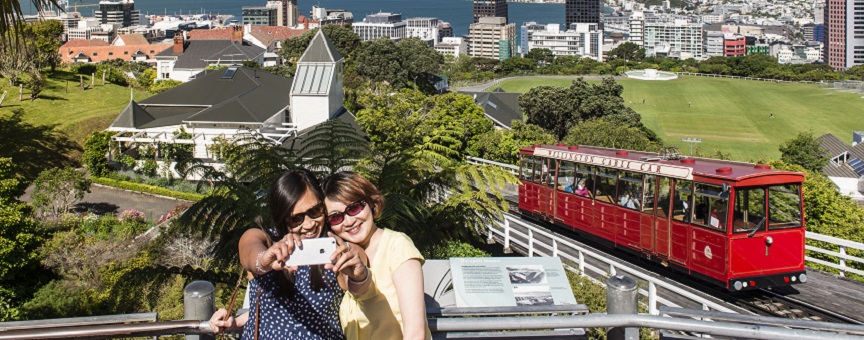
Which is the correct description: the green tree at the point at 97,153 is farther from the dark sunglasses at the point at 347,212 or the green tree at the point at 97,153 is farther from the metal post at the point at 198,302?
the dark sunglasses at the point at 347,212

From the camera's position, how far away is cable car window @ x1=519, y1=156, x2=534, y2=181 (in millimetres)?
21303

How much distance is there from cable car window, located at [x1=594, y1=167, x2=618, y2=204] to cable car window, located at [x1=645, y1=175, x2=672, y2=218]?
1529 millimetres

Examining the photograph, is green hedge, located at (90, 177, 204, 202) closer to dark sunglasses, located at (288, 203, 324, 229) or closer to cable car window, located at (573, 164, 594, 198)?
cable car window, located at (573, 164, 594, 198)

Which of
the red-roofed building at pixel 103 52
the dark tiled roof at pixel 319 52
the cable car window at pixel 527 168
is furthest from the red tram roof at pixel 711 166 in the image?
the red-roofed building at pixel 103 52

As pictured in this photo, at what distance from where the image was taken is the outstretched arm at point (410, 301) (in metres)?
4.09

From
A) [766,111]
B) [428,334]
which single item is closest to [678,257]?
[428,334]

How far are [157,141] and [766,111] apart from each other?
11386 cm

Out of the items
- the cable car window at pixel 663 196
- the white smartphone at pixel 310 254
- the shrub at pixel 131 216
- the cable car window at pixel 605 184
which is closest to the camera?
the white smartphone at pixel 310 254

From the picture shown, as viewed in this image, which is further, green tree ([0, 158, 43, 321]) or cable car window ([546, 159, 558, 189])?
green tree ([0, 158, 43, 321])

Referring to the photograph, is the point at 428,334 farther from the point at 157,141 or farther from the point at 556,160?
the point at 157,141

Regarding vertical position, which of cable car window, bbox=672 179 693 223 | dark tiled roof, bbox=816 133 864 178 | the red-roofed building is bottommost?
dark tiled roof, bbox=816 133 864 178

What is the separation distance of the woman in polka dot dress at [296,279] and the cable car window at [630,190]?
12.7 m

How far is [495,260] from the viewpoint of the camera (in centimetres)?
737

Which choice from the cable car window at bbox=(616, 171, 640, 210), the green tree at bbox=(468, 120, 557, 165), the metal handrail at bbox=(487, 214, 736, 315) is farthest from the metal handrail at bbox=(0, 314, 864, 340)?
the green tree at bbox=(468, 120, 557, 165)
